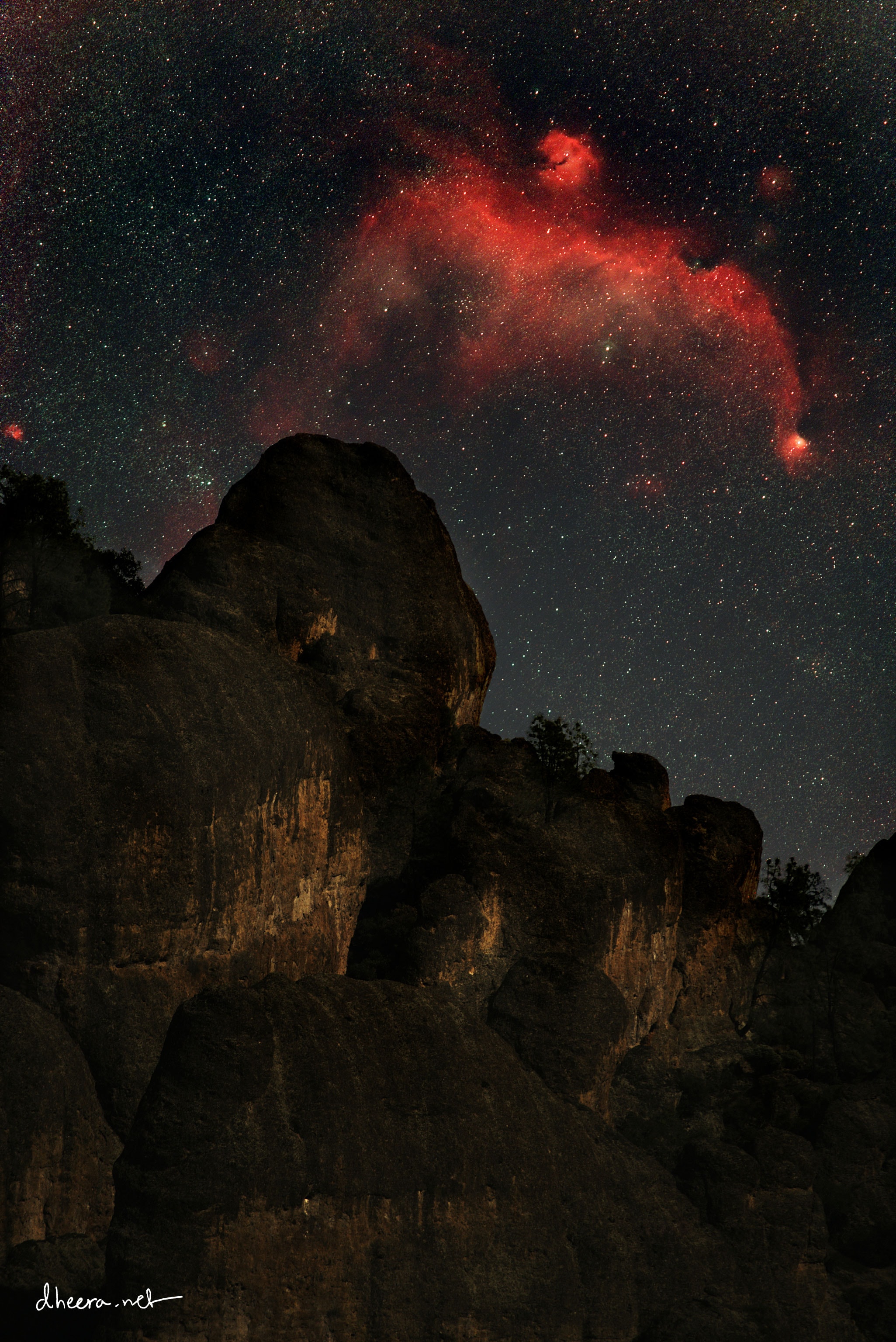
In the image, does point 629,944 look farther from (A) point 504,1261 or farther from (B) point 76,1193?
(B) point 76,1193

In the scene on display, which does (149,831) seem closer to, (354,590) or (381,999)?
(381,999)

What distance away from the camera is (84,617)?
5391cm

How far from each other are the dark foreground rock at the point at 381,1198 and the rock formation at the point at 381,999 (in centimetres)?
10

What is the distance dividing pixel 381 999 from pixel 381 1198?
632 cm

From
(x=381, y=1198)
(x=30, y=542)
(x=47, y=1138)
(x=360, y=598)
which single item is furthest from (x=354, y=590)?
(x=47, y=1138)

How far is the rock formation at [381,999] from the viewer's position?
1454 inches

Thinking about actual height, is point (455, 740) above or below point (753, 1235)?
above

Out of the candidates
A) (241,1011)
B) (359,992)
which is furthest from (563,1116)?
(241,1011)

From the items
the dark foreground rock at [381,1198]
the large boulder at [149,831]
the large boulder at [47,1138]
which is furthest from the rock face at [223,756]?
the dark foreground rock at [381,1198]

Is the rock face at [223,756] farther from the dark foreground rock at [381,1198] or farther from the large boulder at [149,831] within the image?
the dark foreground rock at [381,1198]

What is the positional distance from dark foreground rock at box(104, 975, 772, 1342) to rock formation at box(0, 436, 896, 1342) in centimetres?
10

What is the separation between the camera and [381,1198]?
3809cm

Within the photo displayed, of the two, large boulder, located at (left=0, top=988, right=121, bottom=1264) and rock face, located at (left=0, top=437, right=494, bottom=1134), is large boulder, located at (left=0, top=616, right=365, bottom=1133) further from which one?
large boulder, located at (left=0, top=988, right=121, bottom=1264)

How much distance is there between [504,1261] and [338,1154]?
6.38m
